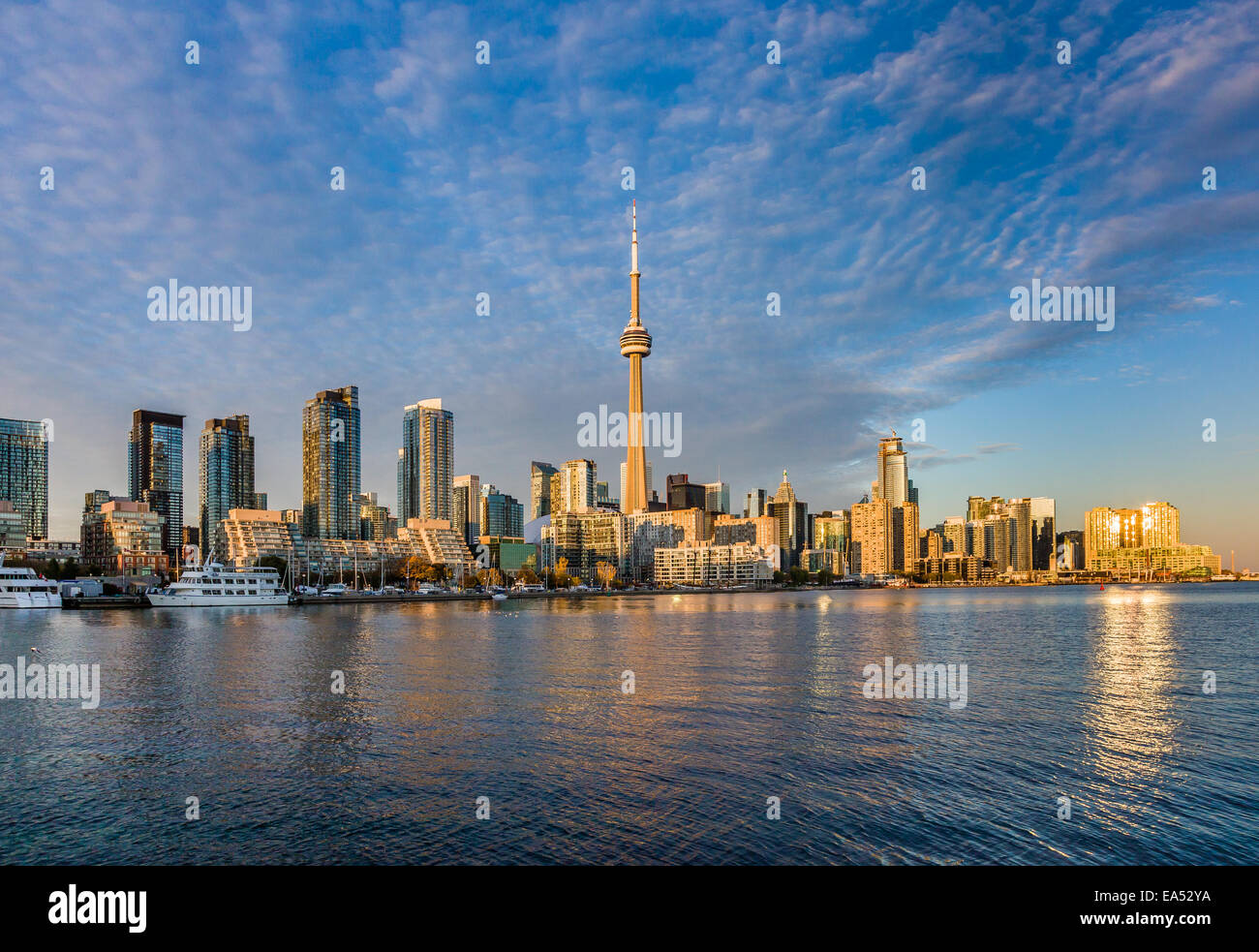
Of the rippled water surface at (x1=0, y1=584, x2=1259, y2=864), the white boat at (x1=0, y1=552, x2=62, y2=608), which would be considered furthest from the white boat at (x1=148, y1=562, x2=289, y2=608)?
the rippled water surface at (x1=0, y1=584, x2=1259, y2=864)

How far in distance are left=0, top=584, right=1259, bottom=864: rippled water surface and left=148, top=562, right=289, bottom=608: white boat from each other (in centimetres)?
8904

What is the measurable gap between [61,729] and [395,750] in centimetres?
1788

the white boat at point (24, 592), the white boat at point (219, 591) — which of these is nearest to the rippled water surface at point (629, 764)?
the white boat at point (219, 591)

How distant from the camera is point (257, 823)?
2305 cm

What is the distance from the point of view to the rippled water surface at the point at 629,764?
21.5 meters

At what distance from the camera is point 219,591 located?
146000 millimetres

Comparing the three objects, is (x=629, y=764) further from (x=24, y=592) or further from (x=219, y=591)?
(x=24, y=592)

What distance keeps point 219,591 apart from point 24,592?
102ft

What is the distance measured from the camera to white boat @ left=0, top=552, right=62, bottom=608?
426ft

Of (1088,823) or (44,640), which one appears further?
(44,640)

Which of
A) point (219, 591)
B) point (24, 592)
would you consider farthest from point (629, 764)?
point (24, 592)
